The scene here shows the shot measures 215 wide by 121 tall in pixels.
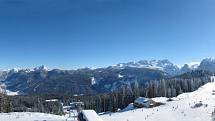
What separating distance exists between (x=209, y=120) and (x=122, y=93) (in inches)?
5465

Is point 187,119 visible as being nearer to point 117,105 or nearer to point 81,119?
point 81,119

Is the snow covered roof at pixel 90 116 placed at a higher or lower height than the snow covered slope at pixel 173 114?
higher

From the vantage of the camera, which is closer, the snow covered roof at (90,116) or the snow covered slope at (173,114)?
the snow covered roof at (90,116)

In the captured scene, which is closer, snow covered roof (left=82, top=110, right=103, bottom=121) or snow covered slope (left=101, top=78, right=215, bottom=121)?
snow covered roof (left=82, top=110, right=103, bottom=121)

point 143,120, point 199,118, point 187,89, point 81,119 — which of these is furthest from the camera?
point 187,89

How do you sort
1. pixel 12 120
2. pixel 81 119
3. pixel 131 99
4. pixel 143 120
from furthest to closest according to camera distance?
pixel 131 99, pixel 143 120, pixel 12 120, pixel 81 119

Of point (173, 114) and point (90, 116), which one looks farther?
point (173, 114)

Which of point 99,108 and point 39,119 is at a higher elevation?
point 39,119

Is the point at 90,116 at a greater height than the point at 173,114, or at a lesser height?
greater

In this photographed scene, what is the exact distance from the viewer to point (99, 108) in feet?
599

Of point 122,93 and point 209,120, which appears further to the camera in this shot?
point 122,93

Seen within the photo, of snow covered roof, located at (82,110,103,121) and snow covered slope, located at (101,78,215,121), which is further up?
snow covered roof, located at (82,110,103,121)

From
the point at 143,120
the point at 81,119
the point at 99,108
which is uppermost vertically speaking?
the point at 81,119

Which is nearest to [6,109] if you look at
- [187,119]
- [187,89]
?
[187,119]
